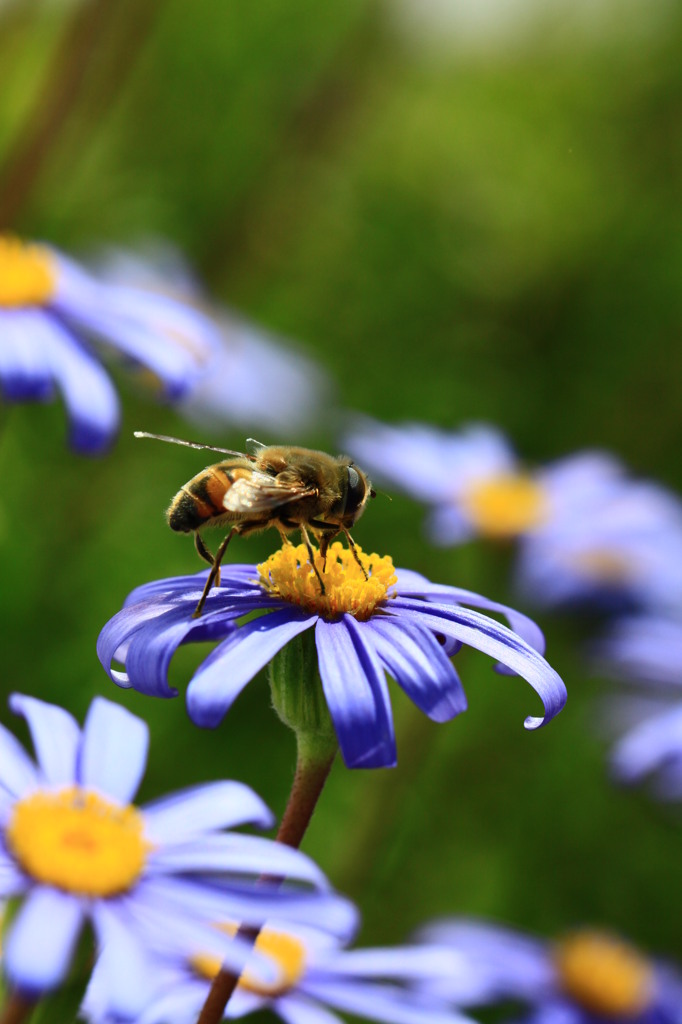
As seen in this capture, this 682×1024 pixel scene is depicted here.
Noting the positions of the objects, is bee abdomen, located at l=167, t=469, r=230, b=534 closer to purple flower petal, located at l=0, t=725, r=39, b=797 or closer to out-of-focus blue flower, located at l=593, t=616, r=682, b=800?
purple flower petal, located at l=0, t=725, r=39, b=797

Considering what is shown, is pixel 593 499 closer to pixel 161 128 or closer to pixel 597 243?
pixel 597 243

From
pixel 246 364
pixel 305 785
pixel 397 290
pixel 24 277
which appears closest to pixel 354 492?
pixel 305 785

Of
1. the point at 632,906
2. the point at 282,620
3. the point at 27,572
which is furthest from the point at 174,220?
the point at 282,620

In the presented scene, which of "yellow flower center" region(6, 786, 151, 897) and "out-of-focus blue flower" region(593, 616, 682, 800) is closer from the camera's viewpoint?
"yellow flower center" region(6, 786, 151, 897)

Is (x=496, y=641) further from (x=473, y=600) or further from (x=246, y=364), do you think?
(x=246, y=364)

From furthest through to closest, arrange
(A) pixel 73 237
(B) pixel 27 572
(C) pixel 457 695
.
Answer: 1. (A) pixel 73 237
2. (B) pixel 27 572
3. (C) pixel 457 695

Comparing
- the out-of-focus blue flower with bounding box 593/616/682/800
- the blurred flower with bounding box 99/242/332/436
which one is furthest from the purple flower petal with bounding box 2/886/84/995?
the blurred flower with bounding box 99/242/332/436
